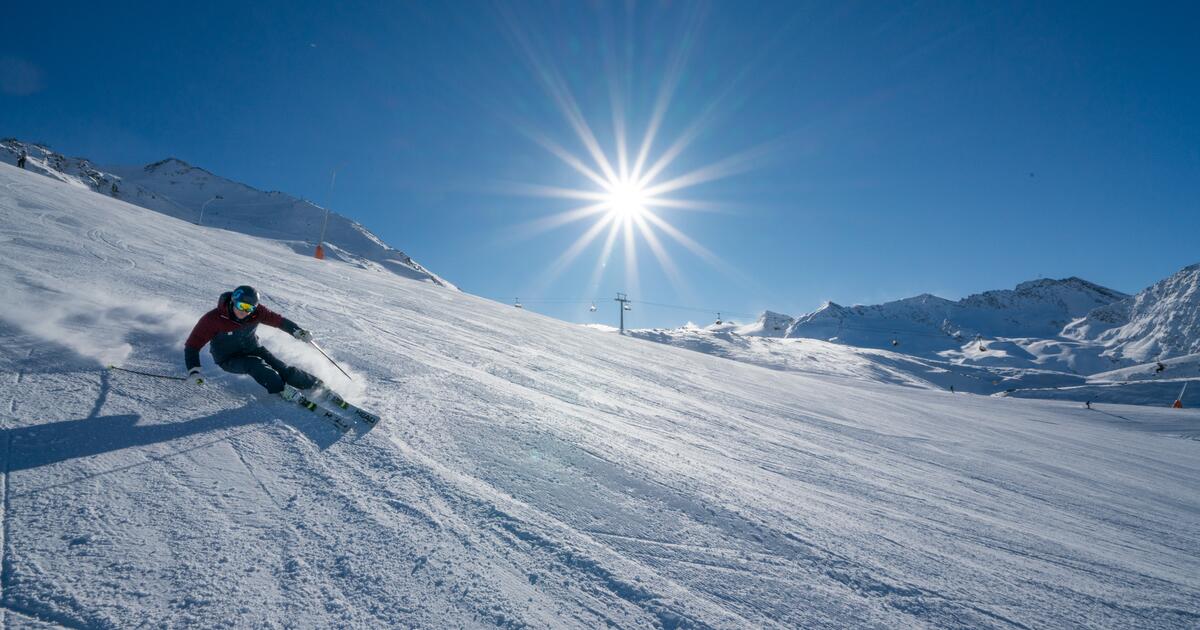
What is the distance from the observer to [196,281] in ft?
30.2

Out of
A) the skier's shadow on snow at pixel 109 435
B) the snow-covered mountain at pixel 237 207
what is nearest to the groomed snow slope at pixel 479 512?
the skier's shadow on snow at pixel 109 435

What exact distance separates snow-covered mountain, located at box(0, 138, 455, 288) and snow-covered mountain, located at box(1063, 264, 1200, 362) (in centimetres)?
19316

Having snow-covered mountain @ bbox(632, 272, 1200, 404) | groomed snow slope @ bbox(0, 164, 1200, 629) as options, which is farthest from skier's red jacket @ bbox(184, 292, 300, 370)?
snow-covered mountain @ bbox(632, 272, 1200, 404)

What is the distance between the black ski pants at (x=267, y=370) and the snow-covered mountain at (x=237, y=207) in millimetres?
50152

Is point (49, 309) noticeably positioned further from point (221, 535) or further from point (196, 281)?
point (221, 535)

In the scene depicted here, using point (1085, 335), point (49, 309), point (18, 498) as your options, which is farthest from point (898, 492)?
point (1085, 335)

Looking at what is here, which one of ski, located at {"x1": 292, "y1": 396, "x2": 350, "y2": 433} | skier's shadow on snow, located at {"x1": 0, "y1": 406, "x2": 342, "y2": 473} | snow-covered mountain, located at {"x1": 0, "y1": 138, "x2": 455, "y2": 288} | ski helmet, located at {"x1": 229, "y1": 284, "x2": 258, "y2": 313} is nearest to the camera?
skier's shadow on snow, located at {"x1": 0, "y1": 406, "x2": 342, "y2": 473}

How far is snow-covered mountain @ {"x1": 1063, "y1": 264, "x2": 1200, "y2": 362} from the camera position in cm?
15200

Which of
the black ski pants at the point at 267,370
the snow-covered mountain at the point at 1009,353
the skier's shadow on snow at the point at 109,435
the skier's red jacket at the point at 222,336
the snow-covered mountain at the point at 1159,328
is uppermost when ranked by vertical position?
the snow-covered mountain at the point at 1159,328

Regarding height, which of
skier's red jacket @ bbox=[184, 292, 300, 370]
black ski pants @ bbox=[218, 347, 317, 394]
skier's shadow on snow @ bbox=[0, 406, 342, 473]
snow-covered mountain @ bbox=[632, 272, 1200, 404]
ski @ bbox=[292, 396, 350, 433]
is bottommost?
skier's shadow on snow @ bbox=[0, 406, 342, 473]

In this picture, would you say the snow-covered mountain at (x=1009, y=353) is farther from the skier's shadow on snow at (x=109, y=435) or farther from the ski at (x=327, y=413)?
the skier's shadow on snow at (x=109, y=435)

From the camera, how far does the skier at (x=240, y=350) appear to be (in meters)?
4.71

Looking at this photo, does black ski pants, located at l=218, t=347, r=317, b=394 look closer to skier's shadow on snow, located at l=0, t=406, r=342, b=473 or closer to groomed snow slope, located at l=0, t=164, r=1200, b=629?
groomed snow slope, located at l=0, t=164, r=1200, b=629

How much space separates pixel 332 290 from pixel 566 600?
1283 cm
